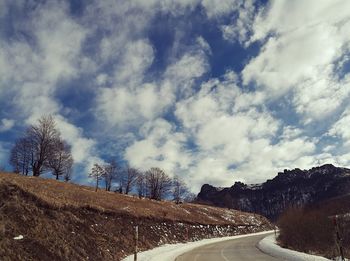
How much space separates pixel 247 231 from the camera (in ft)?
295

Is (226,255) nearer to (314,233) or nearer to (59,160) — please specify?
(314,233)

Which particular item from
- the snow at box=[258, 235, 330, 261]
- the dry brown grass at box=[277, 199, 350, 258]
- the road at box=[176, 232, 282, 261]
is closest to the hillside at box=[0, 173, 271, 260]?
the road at box=[176, 232, 282, 261]

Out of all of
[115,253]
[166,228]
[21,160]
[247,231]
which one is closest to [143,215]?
[166,228]

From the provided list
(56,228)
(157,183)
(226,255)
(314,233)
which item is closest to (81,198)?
(56,228)

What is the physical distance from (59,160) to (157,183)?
36.1 metres

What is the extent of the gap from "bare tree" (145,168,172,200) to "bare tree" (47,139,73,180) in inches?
1136

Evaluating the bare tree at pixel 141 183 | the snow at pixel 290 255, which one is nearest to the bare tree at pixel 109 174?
the bare tree at pixel 141 183

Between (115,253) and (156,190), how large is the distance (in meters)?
83.4

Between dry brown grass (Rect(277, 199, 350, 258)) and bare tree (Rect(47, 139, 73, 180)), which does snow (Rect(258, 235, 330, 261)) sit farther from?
bare tree (Rect(47, 139, 73, 180))

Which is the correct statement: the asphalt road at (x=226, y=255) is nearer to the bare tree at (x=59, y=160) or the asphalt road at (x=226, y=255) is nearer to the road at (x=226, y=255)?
the road at (x=226, y=255)

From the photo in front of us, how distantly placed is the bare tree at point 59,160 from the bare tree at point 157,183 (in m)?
28.8

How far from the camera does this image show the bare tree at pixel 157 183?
109312 millimetres

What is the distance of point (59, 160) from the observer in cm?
8256

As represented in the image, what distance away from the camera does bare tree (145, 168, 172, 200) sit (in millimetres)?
109312
